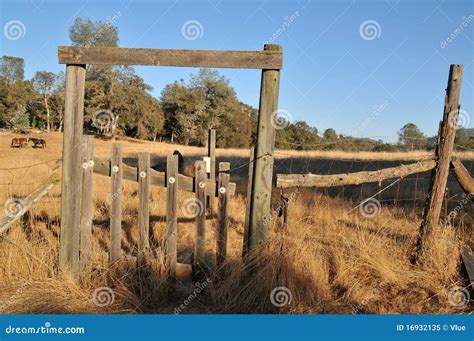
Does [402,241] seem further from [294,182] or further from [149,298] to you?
[149,298]

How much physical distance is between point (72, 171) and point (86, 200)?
37cm

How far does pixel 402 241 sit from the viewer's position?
17.0 ft

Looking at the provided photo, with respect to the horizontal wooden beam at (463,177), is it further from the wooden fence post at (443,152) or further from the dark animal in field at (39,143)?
the dark animal in field at (39,143)

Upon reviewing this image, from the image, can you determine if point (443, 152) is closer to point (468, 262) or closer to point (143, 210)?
point (468, 262)

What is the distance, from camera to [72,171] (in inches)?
169

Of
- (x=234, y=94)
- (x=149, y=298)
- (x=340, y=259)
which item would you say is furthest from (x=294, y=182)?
(x=234, y=94)

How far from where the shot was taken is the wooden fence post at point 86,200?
4.31 metres

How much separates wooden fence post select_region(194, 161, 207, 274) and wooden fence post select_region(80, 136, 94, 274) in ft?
4.02

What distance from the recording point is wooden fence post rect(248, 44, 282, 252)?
13.0 ft

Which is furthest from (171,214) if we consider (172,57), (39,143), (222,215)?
(39,143)

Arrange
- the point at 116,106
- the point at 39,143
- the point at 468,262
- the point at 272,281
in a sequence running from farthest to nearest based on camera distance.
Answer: the point at 116,106 < the point at 39,143 < the point at 468,262 < the point at 272,281

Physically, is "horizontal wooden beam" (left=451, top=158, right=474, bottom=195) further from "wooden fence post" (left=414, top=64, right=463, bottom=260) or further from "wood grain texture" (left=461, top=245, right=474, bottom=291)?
"wood grain texture" (left=461, top=245, right=474, bottom=291)

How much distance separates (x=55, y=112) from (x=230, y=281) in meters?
54.5

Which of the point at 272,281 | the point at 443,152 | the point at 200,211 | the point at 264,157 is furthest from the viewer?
the point at 443,152
